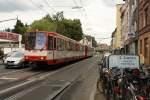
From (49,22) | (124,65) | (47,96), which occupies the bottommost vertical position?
(47,96)

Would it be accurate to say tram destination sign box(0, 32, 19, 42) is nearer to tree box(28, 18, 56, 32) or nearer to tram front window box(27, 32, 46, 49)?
tree box(28, 18, 56, 32)

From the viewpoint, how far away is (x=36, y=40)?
32562 mm

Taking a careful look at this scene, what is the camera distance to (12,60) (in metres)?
35.1

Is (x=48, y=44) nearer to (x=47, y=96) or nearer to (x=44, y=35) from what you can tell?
(x=44, y=35)

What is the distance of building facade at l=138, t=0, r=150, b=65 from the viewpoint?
3434 cm

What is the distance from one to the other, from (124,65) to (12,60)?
73.5 feet

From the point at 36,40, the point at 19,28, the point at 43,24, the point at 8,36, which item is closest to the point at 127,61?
the point at 36,40

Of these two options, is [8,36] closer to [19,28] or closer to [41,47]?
[41,47]

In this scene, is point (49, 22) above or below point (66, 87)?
above

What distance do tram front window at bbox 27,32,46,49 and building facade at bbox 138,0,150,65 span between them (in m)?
8.08

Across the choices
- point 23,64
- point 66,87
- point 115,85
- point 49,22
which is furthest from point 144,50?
point 49,22

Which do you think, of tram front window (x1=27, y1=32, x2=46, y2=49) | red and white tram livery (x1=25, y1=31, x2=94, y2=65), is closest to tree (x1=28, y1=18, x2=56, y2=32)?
red and white tram livery (x1=25, y1=31, x2=94, y2=65)

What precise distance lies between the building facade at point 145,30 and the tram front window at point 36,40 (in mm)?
8085

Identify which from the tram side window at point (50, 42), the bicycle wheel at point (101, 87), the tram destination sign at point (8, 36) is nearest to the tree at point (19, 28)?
the tram destination sign at point (8, 36)
